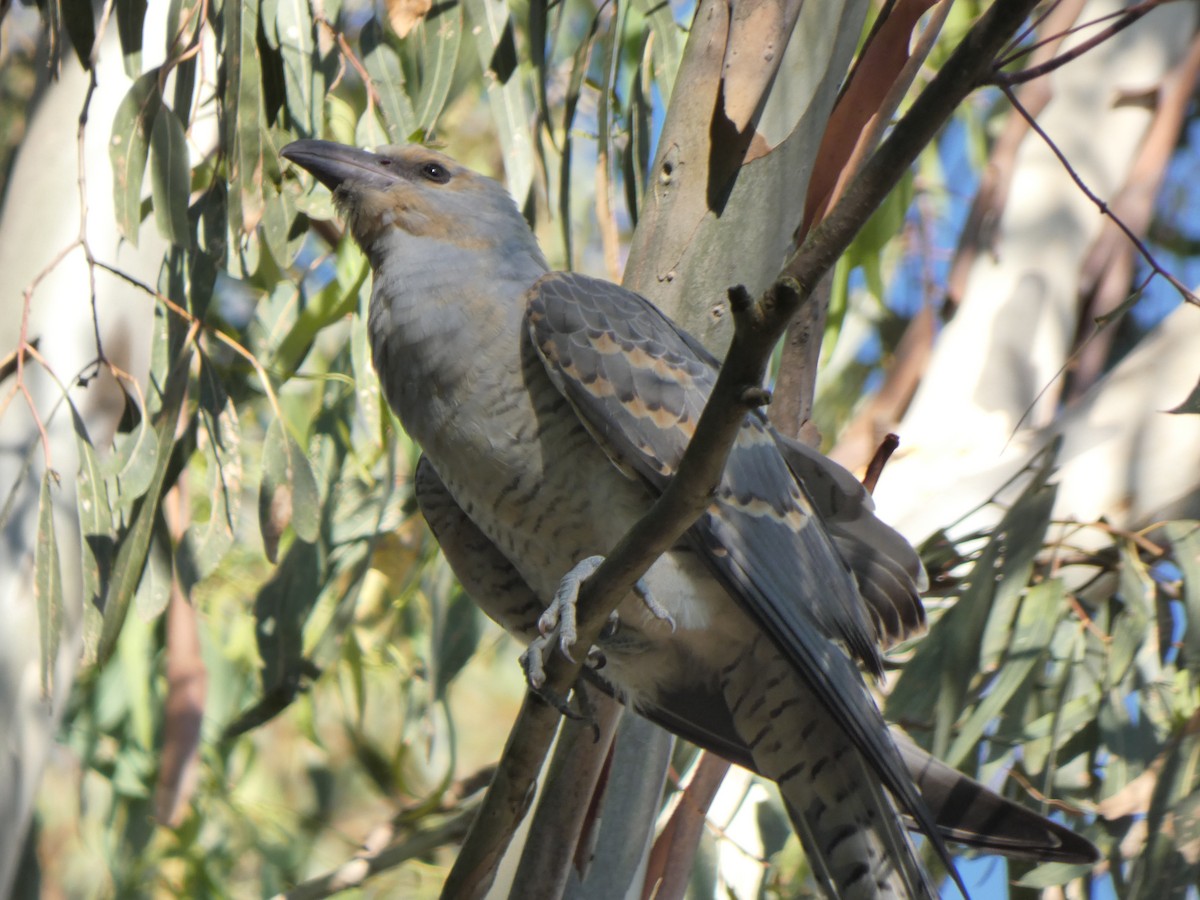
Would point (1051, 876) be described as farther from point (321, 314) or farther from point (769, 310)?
point (321, 314)

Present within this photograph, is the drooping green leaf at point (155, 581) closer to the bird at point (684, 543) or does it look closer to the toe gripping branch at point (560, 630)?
the bird at point (684, 543)

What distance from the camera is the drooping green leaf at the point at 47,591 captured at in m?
2.30

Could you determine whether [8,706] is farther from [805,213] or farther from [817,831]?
[805,213]

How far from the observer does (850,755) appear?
6.92 ft

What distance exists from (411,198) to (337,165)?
0.15 metres

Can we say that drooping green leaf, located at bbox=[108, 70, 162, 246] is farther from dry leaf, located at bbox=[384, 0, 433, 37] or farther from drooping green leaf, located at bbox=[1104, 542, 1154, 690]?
drooping green leaf, located at bbox=[1104, 542, 1154, 690]

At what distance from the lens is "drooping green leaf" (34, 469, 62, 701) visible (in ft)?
7.54

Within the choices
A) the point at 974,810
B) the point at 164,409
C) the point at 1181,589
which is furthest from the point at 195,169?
the point at 1181,589

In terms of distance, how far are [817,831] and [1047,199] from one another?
2365 millimetres

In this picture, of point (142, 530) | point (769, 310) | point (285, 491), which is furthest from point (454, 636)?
point (769, 310)

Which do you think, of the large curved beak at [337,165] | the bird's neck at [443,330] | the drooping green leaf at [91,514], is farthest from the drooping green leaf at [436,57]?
the drooping green leaf at [91,514]

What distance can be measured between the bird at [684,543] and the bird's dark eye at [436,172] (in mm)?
271

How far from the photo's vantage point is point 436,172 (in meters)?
2.55

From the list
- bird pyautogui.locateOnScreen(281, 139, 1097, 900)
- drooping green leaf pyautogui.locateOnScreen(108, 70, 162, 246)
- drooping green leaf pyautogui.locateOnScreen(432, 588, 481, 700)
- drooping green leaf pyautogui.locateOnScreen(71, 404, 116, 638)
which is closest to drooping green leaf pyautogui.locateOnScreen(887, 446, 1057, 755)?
bird pyautogui.locateOnScreen(281, 139, 1097, 900)
